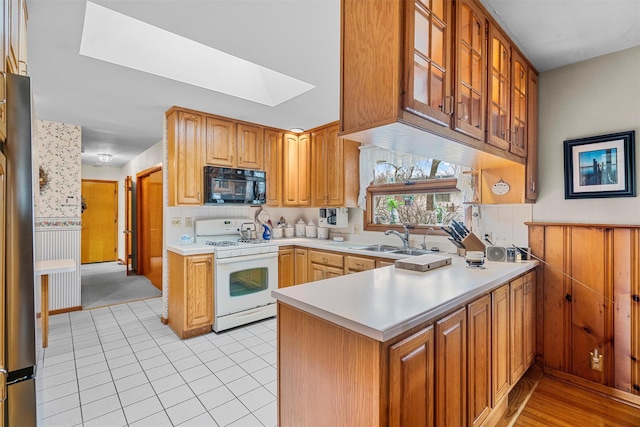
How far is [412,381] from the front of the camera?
1.13m

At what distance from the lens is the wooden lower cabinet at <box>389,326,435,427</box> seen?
1.05 m

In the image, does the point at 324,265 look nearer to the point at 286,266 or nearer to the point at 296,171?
the point at 286,266

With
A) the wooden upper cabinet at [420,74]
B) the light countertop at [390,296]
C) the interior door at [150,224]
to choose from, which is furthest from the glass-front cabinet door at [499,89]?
the interior door at [150,224]

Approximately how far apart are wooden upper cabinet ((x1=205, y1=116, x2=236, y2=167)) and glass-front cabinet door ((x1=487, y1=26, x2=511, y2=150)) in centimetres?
271

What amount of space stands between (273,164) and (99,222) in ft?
18.4

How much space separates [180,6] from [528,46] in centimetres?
221

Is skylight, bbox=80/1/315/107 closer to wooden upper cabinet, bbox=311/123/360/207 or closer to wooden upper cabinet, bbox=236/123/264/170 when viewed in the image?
wooden upper cabinet, bbox=236/123/264/170

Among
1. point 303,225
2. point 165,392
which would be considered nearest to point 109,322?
point 165,392

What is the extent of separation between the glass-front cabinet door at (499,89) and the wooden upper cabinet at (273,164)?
269 centimetres

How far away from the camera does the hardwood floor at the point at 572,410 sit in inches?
73.4

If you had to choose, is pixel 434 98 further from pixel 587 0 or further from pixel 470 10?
pixel 587 0

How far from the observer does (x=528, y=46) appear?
81.8 inches

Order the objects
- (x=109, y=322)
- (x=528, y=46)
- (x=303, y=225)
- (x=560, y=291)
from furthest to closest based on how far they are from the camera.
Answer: (x=303, y=225) → (x=109, y=322) → (x=560, y=291) → (x=528, y=46)

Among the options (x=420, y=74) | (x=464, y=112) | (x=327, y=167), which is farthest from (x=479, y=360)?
(x=327, y=167)
